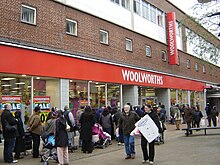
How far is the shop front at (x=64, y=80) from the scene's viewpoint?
14102 millimetres

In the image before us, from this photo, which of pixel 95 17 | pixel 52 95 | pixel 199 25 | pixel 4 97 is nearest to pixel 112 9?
pixel 95 17

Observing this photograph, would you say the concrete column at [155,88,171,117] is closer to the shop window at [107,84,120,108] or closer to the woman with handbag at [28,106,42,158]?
the shop window at [107,84,120,108]

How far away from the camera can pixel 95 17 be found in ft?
65.2

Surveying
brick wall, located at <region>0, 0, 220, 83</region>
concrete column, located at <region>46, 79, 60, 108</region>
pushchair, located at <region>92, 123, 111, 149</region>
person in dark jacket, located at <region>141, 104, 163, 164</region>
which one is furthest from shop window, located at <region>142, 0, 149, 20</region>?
person in dark jacket, located at <region>141, 104, 163, 164</region>

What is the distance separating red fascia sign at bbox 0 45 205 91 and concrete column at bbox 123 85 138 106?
21.5 inches

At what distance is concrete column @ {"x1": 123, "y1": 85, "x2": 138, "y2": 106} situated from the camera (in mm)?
23469

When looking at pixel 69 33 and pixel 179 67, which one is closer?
pixel 69 33

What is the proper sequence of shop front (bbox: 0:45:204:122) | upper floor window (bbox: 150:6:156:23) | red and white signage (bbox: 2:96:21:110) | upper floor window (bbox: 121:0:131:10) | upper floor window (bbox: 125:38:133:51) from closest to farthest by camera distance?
red and white signage (bbox: 2:96:21:110)
shop front (bbox: 0:45:204:122)
upper floor window (bbox: 125:38:133:51)
upper floor window (bbox: 121:0:131:10)
upper floor window (bbox: 150:6:156:23)

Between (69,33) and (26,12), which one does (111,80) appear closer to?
(69,33)

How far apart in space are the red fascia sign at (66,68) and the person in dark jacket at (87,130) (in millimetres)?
4155

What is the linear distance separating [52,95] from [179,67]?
20.2 m

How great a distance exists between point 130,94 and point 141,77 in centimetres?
194

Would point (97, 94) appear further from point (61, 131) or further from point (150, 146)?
point (150, 146)

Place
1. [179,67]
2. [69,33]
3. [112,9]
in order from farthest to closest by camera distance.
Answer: [179,67]
[112,9]
[69,33]
